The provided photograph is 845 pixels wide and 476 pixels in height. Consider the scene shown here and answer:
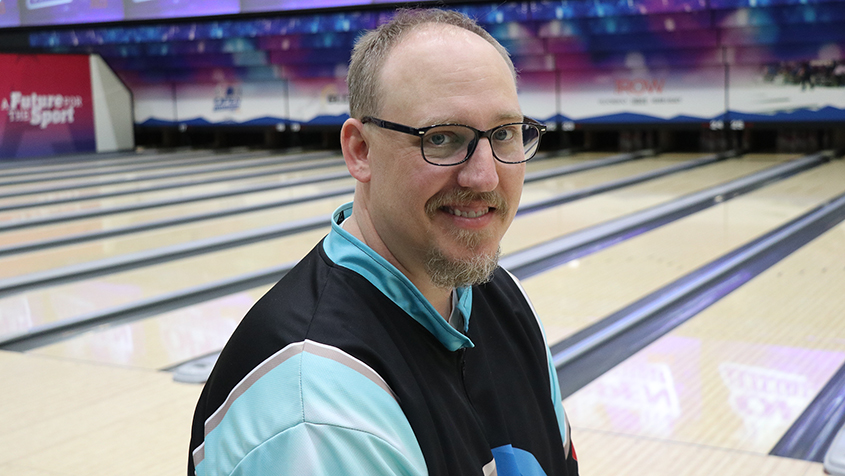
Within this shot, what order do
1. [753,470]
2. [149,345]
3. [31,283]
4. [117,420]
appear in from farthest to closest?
[31,283] → [149,345] → [117,420] → [753,470]

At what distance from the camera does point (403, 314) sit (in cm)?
86

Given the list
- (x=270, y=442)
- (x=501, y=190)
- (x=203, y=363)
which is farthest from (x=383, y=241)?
(x=203, y=363)

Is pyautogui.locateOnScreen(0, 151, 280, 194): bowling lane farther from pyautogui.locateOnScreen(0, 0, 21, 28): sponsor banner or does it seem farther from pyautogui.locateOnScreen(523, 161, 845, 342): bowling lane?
pyautogui.locateOnScreen(523, 161, 845, 342): bowling lane

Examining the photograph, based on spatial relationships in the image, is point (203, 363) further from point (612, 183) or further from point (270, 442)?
point (612, 183)

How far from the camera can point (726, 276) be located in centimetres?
345

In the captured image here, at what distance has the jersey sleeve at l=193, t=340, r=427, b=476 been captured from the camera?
696mm

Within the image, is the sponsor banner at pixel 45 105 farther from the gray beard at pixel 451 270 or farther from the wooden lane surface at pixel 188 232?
the gray beard at pixel 451 270

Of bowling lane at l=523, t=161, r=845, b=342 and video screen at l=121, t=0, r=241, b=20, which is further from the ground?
video screen at l=121, t=0, r=241, b=20

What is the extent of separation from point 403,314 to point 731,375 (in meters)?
1.73

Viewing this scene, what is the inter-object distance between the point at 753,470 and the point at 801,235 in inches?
108

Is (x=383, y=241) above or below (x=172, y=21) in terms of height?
below

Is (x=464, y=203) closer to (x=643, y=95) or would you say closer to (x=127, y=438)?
(x=127, y=438)

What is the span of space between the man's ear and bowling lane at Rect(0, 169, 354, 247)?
421 centimetres

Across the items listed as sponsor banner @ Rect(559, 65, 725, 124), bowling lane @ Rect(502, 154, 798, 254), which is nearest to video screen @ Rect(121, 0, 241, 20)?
sponsor banner @ Rect(559, 65, 725, 124)
